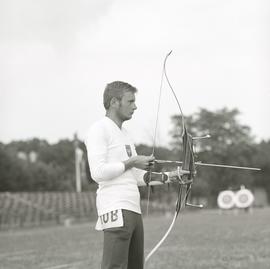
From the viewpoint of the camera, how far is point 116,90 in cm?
352

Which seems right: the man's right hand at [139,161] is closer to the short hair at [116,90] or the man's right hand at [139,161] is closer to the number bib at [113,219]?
the number bib at [113,219]

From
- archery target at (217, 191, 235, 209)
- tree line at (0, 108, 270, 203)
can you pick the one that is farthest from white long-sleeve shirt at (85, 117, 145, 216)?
tree line at (0, 108, 270, 203)

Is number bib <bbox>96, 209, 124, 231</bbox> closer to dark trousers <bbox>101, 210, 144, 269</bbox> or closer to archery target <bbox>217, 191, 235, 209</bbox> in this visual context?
dark trousers <bbox>101, 210, 144, 269</bbox>

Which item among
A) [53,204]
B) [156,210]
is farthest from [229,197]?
[53,204]

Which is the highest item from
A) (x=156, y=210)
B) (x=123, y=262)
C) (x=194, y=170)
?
(x=194, y=170)

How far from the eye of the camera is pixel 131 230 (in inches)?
135

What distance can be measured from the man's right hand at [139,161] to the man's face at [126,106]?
28cm

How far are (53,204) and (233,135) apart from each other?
4343cm

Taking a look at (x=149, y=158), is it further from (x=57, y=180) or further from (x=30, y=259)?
(x=57, y=180)

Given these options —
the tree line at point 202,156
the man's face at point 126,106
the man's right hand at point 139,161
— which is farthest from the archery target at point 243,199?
the man's right hand at point 139,161

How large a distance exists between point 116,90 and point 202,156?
6884 cm

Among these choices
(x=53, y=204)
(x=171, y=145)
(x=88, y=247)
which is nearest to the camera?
(x=88, y=247)

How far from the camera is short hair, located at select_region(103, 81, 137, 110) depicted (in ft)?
11.5

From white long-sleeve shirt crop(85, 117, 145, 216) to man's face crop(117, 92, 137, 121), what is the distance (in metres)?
0.07
